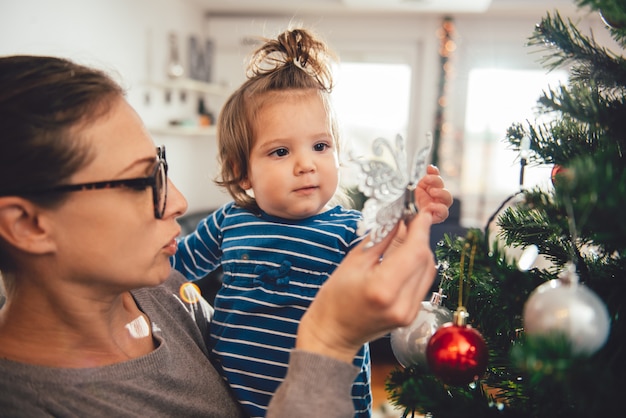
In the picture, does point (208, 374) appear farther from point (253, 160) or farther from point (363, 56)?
point (363, 56)

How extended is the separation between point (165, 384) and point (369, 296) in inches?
18.9

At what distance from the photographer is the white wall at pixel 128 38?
107 inches

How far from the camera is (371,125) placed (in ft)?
18.6

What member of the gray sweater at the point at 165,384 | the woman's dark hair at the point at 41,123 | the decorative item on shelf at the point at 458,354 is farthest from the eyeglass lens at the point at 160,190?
the decorative item on shelf at the point at 458,354

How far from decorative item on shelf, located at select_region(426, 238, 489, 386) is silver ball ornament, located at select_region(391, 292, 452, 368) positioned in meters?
0.10

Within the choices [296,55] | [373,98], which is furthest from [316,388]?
[373,98]

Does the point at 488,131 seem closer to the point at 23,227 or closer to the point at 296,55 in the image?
the point at 296,55

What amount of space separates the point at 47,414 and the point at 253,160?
0.64 meters

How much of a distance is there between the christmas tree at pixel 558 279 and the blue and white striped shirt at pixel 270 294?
30 cm

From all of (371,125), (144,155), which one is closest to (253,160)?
(144,155)

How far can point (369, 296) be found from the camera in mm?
571

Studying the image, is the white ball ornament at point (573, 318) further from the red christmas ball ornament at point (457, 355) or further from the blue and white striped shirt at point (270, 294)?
the blue and white striped shirt at point (270, 294)

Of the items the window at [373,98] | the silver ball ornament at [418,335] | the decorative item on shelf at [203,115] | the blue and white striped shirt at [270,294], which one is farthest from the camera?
the window at [373,98]

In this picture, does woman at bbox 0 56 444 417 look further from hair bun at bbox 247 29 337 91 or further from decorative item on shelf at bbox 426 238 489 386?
hair bun at bbox 247 29 337 91
